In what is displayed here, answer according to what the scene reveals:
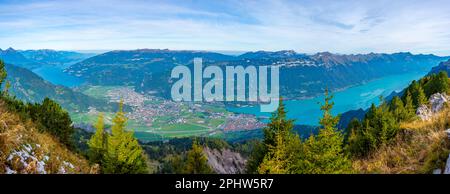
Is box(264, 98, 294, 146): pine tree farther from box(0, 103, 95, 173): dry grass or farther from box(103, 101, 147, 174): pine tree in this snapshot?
box(0, 103, 95, 173): dry grass

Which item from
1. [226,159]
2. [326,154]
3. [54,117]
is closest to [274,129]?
[326,154]

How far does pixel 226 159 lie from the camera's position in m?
146

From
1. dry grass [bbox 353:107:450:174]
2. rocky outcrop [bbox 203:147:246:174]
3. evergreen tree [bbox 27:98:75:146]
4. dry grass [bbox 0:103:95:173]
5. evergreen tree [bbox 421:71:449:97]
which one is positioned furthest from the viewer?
rocky outcrop [bbox 203:147:246:174]

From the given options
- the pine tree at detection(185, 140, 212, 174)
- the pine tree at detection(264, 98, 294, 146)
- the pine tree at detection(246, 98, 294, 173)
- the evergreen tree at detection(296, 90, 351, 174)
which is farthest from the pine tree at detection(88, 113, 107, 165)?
the evergreen tree at detection(296, 90, 351, 174)

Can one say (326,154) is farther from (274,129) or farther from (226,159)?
(226,159)

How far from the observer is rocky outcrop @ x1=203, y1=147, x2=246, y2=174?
13575 centimetres

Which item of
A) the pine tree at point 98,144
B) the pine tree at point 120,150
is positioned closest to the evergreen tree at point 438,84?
the pine tree at point 98,144

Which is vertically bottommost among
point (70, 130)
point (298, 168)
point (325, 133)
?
point (70, 130)
